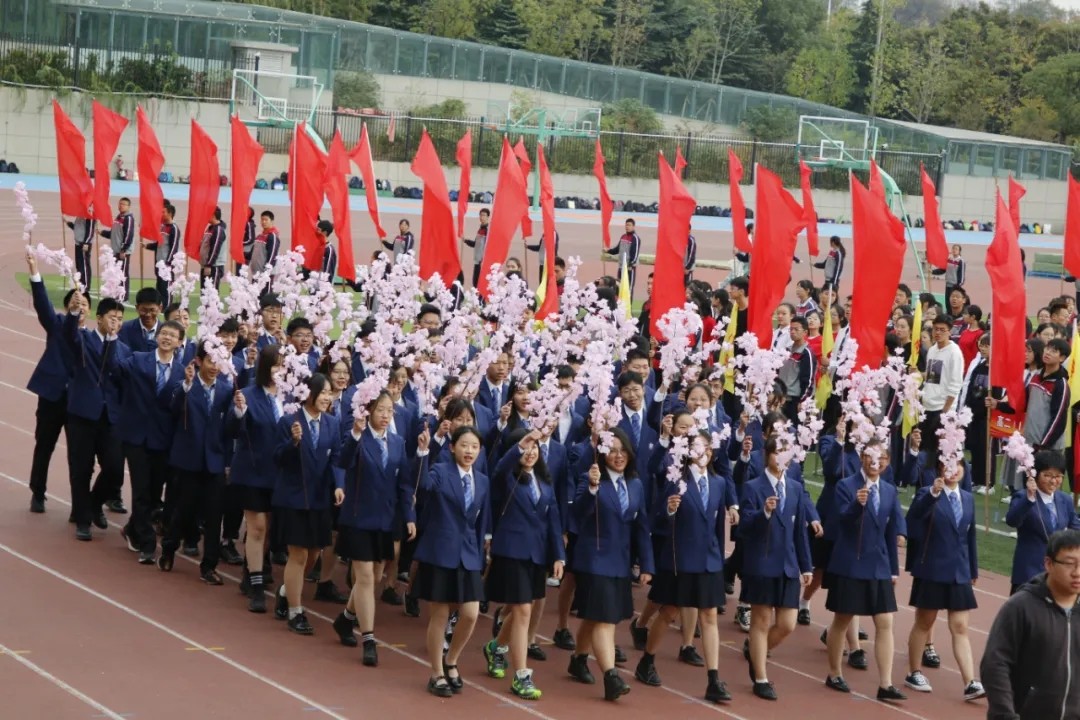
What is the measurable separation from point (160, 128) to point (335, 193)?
76.7 ft

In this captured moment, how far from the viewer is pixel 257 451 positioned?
32.9ft

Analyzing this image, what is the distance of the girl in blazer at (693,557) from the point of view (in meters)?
9.34

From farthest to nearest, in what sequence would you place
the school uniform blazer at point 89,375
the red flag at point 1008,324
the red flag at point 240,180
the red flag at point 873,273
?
1. the red flag at point 240,180
2. the red flag at point 873,273
3. the red flag at point 1008,324
4. the school uniform blazer at point 89,375

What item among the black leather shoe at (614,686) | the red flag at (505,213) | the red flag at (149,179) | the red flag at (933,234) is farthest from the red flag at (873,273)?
the red flag at (149,179)

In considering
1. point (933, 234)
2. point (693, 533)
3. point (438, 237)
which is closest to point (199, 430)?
point (693, 533)

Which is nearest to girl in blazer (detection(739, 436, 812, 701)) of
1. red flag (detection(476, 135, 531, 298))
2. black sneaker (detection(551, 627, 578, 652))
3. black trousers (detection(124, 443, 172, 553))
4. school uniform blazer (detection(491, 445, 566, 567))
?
black sneaker (detection(551, 627, 578, 652))

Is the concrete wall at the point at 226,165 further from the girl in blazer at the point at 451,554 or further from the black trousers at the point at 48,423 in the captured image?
the girl in blazer at the point at 451,554

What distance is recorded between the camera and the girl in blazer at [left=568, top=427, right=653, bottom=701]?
9008 mm

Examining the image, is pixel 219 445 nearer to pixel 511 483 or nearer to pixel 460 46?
pixel 511 483

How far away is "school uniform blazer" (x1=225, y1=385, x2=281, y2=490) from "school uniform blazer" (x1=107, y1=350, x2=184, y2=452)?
34.8 inches

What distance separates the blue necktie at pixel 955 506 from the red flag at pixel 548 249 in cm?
416

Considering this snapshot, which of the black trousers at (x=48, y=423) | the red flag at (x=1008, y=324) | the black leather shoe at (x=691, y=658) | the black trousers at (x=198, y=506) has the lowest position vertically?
the black leather shoe at (x=691, y=658)

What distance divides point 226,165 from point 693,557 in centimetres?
3311

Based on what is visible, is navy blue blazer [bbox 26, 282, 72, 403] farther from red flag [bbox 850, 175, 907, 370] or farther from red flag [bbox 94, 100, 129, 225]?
red flag [bbox 94, 100, 129, 225]
